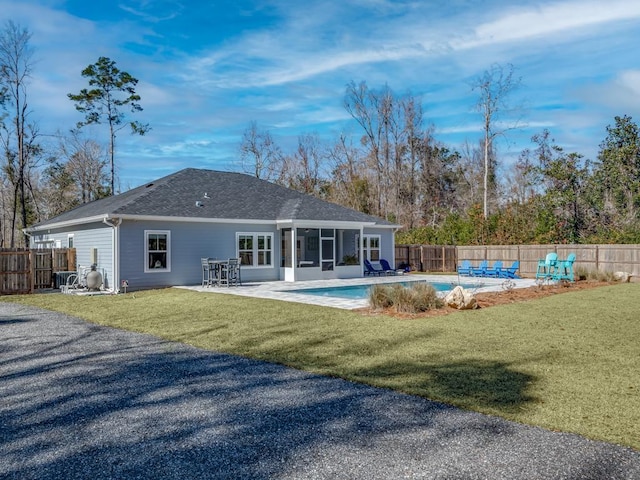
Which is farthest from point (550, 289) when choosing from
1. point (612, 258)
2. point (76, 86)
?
point (76, 86)

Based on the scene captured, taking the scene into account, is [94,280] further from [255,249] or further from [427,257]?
[427,257]

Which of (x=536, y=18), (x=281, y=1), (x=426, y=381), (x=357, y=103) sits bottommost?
(x=426, y=381)

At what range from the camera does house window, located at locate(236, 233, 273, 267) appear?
1933 centimetres

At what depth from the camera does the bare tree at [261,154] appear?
40.5m

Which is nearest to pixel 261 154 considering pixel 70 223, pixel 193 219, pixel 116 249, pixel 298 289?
pixel 70 223

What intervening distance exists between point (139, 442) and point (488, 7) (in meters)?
15.4

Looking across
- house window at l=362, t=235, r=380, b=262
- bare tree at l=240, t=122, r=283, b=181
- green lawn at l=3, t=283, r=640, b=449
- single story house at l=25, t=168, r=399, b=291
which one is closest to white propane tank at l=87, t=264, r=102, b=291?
single story house at l=25, t=168, r=399, b=291

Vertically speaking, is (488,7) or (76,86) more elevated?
(76,86)

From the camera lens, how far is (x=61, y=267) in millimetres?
18797

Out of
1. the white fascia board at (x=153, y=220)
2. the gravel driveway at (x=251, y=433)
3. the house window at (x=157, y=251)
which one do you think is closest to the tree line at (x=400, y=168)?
the white fascia board at (x=153, y=220)

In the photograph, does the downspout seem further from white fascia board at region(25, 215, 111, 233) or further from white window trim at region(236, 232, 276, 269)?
white window trim at region(236, 232, 276, 269)

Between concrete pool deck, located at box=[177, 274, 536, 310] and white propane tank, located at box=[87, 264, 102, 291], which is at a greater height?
white propane tank, located at box=[87, 264, 102, 291]

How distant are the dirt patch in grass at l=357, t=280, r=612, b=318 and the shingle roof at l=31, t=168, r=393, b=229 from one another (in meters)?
8.23

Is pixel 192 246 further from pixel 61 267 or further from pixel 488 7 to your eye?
pixel 488 7
